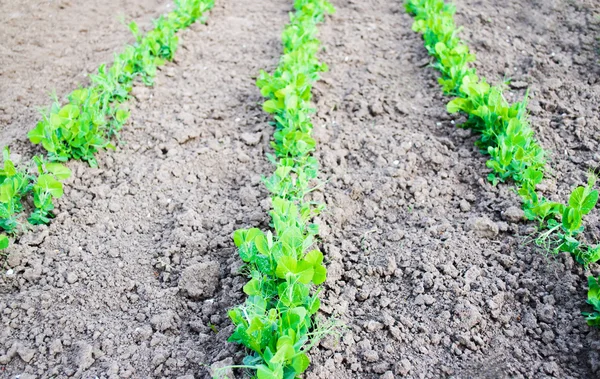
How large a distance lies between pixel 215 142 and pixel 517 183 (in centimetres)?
197

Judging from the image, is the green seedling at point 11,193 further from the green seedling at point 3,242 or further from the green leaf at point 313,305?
the green leaf at point 313,305

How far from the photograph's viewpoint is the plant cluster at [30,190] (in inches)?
114

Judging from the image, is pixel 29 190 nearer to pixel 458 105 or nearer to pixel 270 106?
pixel 270 106

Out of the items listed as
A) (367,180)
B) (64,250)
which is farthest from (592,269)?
(64,250)

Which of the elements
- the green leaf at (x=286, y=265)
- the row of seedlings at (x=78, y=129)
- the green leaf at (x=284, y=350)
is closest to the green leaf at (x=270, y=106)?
the row of seedlings at (x=78, y=129)

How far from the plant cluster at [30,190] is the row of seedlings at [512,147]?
2568mm

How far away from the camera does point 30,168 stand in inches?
129

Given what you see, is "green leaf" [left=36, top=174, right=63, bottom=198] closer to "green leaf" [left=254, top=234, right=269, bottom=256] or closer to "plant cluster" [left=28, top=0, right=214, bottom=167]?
"plant cluster" [left=28, top=0, right=214, bottom=167]

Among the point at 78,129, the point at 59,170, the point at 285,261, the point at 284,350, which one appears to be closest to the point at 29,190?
the point at 59,170

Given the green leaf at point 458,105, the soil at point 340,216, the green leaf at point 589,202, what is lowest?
the soil at point 340,216

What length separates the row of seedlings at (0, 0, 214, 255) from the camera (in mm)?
3012

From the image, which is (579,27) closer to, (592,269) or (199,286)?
(592,269)

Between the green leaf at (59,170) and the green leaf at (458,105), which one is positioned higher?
the green leaf at (458,105)

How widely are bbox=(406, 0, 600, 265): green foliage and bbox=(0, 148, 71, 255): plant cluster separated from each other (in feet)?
8.43
